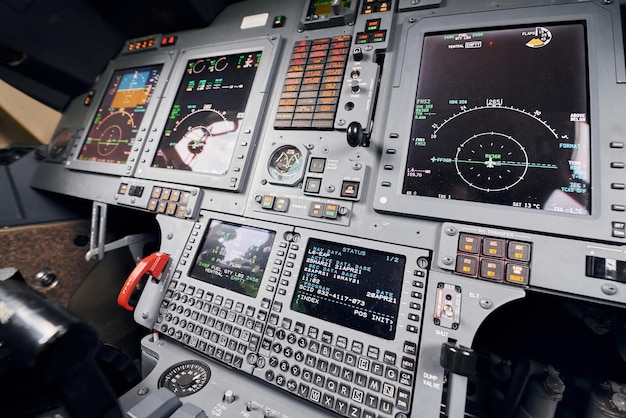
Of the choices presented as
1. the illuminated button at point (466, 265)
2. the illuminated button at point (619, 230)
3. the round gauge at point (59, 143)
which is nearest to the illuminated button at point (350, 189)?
the illuminated button at point (466, 265)

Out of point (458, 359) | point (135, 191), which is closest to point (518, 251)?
point (458, 359)

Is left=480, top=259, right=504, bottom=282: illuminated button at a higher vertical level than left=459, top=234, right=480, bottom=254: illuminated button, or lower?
lower

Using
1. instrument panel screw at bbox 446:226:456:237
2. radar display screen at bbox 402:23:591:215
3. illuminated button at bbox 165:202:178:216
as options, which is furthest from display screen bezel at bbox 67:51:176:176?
instrument panel screw at bbox 446:226:456:237

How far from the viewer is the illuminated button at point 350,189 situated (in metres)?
1.47

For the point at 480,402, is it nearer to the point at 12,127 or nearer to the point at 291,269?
the point at 291,269

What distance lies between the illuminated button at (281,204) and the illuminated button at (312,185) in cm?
11

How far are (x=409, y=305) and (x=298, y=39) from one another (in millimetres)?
1642

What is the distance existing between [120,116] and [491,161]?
2485mm

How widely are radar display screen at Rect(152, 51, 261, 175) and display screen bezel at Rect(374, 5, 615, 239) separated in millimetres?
892

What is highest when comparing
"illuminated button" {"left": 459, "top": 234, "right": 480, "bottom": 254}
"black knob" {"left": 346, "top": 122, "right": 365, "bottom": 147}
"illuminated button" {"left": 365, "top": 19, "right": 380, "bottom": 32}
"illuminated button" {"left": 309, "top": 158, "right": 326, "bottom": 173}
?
"illuminated button" {"left": 365, "top": 19, "right": 380, "bottom": 32}

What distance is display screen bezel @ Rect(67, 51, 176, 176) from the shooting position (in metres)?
2.16

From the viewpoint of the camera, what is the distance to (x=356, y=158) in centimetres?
153

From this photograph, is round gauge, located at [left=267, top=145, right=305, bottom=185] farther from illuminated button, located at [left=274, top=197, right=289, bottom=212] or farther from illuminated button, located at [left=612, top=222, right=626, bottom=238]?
illuminated button, located at [left=612, top=222, right=626, bottom=238]

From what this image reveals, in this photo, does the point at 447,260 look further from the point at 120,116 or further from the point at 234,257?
the point at 120,116
